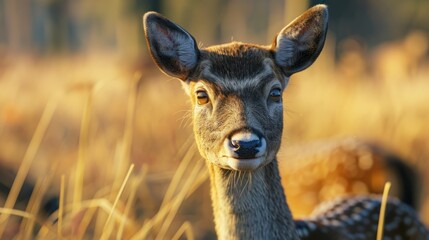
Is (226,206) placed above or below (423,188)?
above

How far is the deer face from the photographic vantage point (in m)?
3.82

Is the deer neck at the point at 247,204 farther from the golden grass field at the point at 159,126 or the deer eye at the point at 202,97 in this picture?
the golden grass field at the point at 159,126

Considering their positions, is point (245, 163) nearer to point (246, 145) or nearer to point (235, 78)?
point (246, 145)

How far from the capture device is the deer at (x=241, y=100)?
389cm

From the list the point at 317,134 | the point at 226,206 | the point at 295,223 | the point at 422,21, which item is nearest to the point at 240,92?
the point at 226,206

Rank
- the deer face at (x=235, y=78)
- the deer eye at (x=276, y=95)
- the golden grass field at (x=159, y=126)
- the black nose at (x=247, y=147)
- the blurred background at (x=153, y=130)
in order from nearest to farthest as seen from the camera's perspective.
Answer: the black nose at (x=247, y=147), the deer face at (x=235, y=78), the deer eye at (x=276, y=95), the blurred background at (x=153, y=130), the golden grass field at (x=159, y=126)

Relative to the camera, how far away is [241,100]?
12.8ft

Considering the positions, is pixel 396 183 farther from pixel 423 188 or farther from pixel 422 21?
pixel 422 21

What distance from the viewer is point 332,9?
27.5 meters

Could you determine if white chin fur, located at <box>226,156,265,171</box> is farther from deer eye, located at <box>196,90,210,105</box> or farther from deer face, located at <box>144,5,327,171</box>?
deer eye, located at <box>196,90,210,105</box>

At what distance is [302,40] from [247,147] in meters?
0.73

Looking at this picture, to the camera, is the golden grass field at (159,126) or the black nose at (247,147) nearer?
the black nose at (247,147)

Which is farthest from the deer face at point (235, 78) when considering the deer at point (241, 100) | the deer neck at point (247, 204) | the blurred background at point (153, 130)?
the blurred background at point (153, 130)

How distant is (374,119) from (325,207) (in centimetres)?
457
